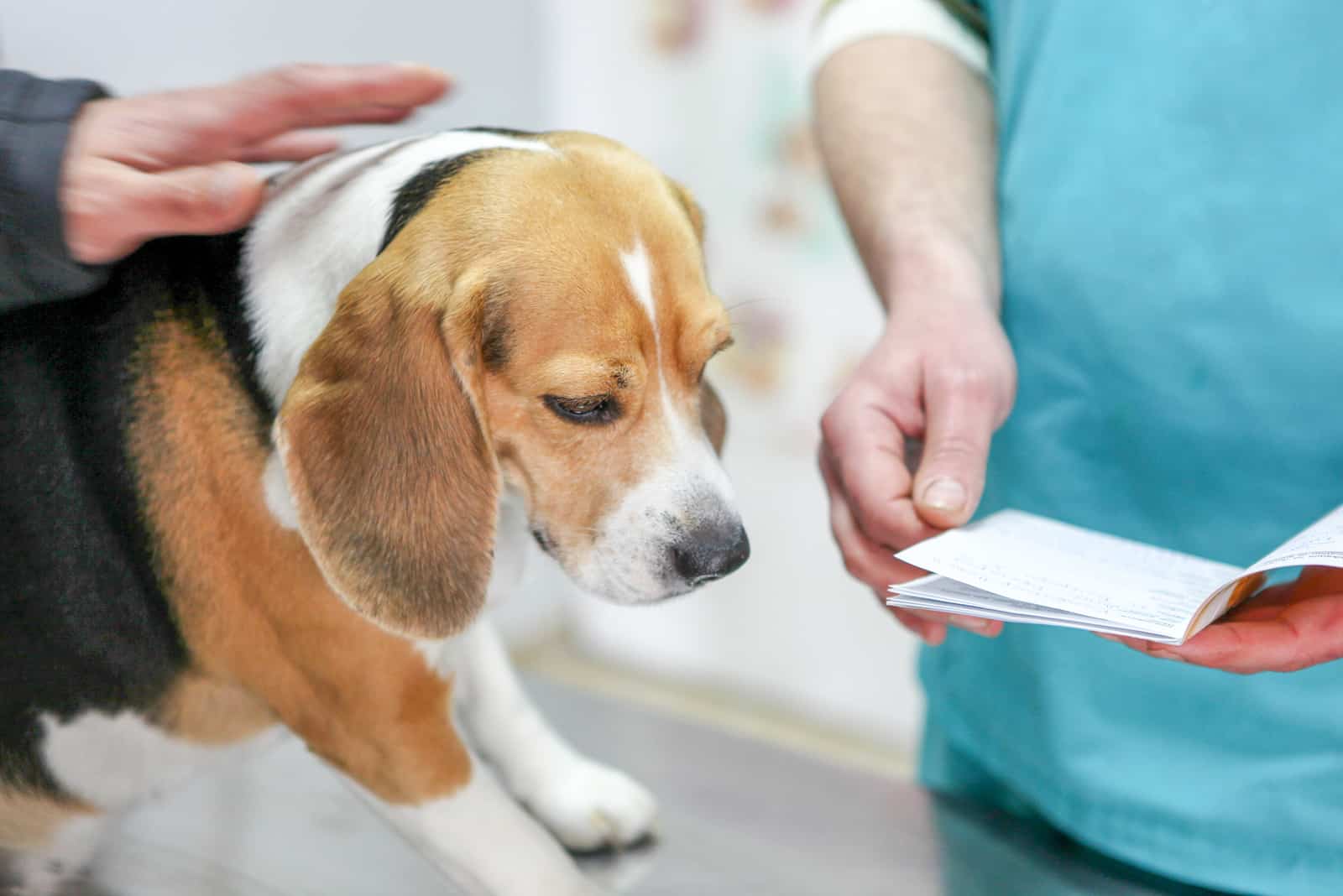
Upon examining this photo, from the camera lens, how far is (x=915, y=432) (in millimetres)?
820

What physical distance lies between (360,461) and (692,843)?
1.36ft

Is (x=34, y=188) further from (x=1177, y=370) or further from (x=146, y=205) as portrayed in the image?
(x=1177, y=370)

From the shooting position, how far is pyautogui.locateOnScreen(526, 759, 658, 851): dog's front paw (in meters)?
0.85

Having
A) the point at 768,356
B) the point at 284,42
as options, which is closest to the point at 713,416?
the point at 284,42

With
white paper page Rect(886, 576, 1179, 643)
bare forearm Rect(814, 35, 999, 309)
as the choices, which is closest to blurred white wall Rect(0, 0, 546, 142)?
bare forearm Rect(814, 35, 999, 309)

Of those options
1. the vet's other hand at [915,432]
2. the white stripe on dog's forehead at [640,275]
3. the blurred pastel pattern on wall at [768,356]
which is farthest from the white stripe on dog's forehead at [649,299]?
the blurred pastel pattern on wall at [768,356]

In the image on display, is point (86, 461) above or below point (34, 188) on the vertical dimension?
below

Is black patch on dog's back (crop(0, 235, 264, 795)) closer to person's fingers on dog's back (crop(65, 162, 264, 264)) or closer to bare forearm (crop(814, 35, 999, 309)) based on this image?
person's fingers on dog's back (crop(65, 162, 264, 264))

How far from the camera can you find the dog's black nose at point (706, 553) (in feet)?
2.28

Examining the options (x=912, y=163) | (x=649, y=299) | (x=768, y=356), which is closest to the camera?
(x=649, y=299)

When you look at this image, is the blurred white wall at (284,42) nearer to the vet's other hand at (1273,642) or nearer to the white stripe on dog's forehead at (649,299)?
the white stripe on dog's forehead at (649,299)

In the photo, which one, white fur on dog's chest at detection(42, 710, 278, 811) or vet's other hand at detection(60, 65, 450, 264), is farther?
white fur on dog's chest at detection(42, 710, 278, 811)

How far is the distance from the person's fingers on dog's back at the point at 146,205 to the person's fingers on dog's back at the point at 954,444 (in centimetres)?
43

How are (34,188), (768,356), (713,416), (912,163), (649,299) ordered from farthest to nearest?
(768,356), (912,163), (713,416), (649,299), (34,188)
